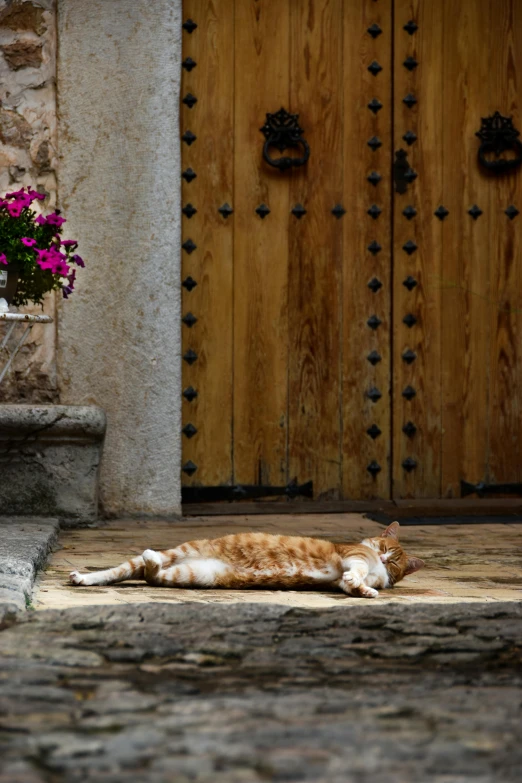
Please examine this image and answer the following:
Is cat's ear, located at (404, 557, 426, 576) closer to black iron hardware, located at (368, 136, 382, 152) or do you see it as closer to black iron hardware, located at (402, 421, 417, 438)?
black iron hardware, located at (402, 421, 417, 438)

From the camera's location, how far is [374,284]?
480 cm

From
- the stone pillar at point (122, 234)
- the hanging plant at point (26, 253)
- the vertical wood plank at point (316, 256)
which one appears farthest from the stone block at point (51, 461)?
the vertical wood plank at point (316, 256)

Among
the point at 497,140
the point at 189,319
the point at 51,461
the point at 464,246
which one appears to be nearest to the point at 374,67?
the point at 497,140

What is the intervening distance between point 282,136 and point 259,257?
1.73ft

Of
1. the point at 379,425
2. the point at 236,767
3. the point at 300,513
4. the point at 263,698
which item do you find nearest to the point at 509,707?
the point at 263,698

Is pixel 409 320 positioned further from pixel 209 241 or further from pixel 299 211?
pixel 209 241

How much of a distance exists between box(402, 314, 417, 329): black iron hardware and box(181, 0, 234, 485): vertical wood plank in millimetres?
A: 783

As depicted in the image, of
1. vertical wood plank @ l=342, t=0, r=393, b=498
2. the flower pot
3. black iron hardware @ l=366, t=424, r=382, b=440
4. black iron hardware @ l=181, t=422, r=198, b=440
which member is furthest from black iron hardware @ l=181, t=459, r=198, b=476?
the flower pot

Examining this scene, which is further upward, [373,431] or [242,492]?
[373,431]

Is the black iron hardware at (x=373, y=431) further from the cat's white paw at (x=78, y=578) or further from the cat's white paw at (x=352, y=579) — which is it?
the cat's white paw at (x=78, y=578)

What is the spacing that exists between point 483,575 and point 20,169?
8.12ft

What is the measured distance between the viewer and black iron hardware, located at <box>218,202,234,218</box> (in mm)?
4684

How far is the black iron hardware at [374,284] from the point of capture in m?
4.80

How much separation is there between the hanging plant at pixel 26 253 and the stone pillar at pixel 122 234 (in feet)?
1.96
